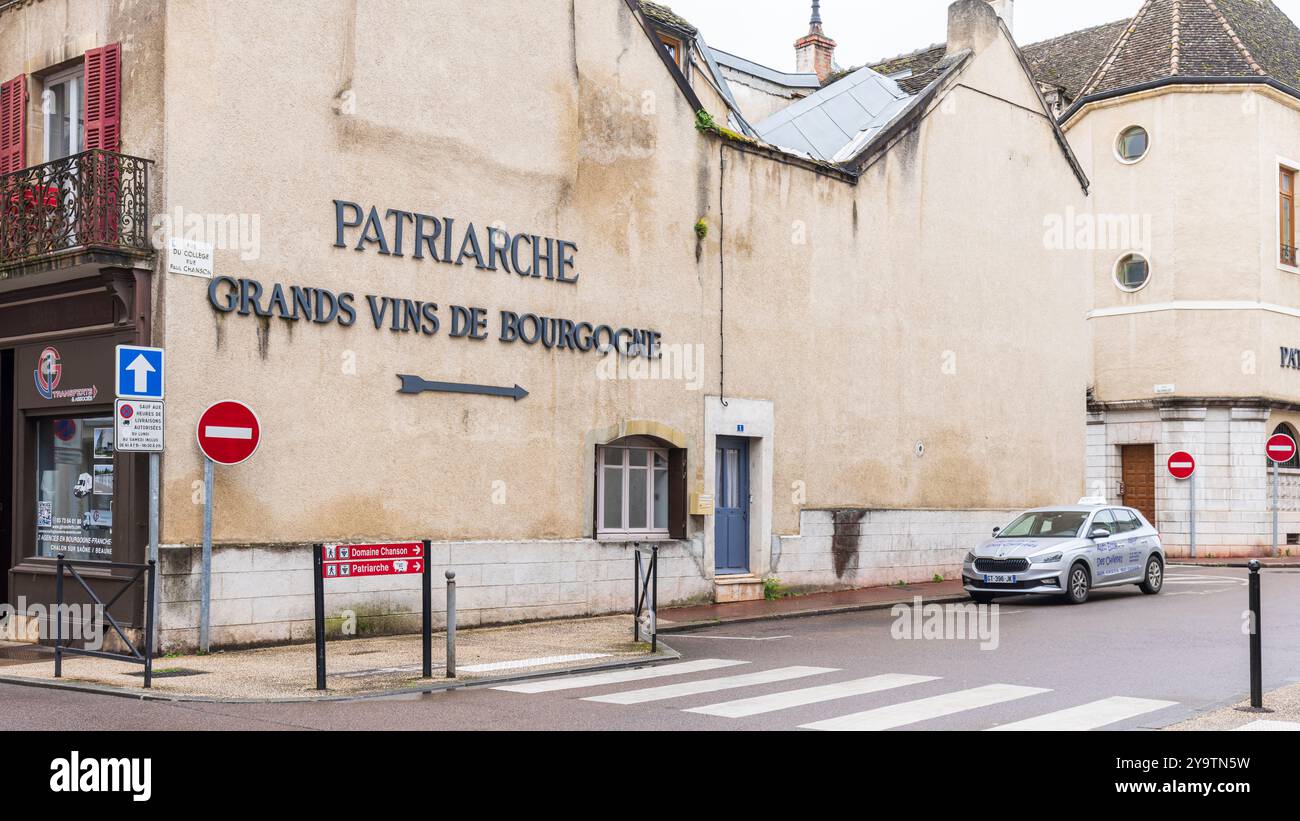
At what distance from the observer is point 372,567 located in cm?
1170

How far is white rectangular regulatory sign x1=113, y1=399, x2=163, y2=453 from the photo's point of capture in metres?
12.5

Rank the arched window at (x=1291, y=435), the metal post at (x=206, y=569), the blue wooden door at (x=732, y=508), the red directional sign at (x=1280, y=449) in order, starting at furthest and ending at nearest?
the arched window at (x=1291, y=435) < the red directional sign at (x=1280, y=449) < the blue wooden door at (x=732, y=508) < the metal post at (x=206, y=569)

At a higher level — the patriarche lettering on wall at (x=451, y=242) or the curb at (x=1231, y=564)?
the patriarche lettering on wall at (x=451, y=242)

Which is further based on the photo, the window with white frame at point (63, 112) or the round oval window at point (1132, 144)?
the round oval window at point (1132, 144)

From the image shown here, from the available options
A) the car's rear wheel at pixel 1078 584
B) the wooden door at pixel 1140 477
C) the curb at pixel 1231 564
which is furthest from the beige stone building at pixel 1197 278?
the car's rear wheel at pixel 1078 584

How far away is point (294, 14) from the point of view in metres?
14.9

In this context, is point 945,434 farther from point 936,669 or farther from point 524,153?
point 936,669

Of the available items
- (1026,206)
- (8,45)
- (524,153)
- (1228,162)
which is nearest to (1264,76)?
(1228,162)

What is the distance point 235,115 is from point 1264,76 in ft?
91.5

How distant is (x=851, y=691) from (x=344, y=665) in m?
4.89

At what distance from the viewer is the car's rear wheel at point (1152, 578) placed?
69.1ft

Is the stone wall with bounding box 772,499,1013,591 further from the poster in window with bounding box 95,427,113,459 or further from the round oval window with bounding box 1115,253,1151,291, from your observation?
the round oval window with bounding box 1115,253,1151,291

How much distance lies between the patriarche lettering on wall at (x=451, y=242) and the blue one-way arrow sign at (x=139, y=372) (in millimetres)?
3023

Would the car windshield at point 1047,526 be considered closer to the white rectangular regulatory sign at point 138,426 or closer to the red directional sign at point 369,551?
the red directional sign at point 369,551
